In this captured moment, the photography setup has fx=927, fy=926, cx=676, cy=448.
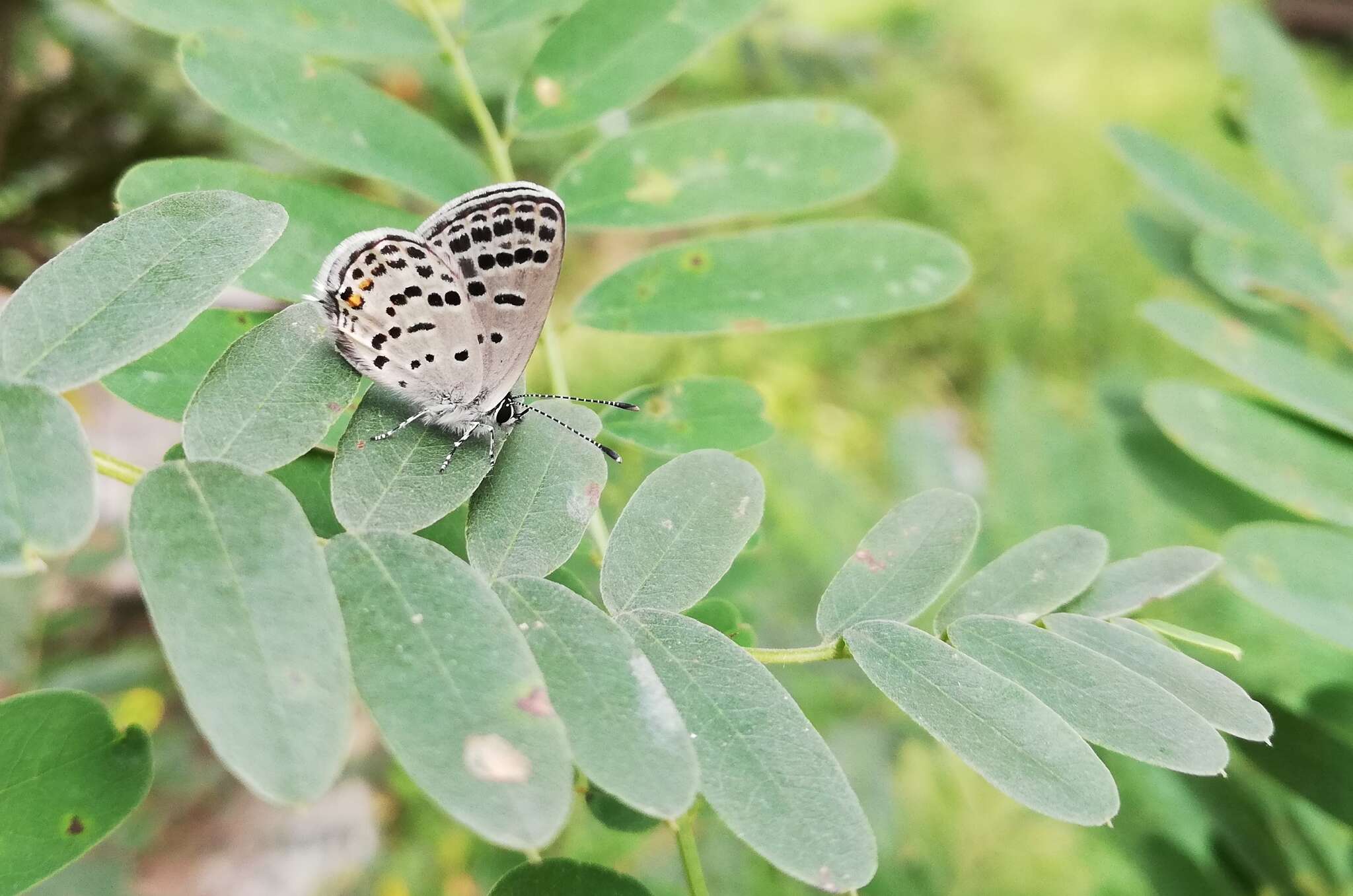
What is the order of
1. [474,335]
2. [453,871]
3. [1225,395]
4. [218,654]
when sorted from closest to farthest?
[218,654], [474,335], [1225,395], [453,871]

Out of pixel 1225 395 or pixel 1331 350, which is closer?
pixel 1225 395

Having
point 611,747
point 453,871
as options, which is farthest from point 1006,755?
point 453,871

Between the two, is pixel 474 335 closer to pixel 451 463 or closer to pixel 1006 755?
pixel 451 463

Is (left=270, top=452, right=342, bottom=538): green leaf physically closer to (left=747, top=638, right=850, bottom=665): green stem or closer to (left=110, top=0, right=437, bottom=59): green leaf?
(left=747, top=638, right=850, bottom=665): green stem

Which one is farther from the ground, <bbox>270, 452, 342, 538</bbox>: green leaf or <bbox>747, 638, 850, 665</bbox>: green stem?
<bbox>270, 452, 342, 538</bbox>: green leaf

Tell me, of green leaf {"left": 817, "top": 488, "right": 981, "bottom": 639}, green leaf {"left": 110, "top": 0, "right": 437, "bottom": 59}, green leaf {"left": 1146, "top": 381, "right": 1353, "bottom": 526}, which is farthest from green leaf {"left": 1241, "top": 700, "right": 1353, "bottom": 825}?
green leaf {"left": 110, "top": 0, "right": 437, "bottom": 59}

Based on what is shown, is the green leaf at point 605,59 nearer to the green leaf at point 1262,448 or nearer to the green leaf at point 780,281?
the green leaf at point 780,281

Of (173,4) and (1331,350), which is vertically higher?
(173,4)
